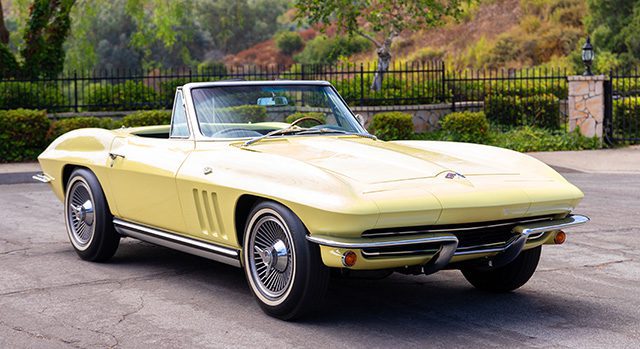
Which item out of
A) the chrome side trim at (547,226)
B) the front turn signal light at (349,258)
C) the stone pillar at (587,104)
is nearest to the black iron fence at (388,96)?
the stone pillar at (587,104)

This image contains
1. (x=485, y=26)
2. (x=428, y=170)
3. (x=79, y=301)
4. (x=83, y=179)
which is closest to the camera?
(x=428, y=170)

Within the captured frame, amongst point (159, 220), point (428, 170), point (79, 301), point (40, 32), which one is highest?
point (40, 32)

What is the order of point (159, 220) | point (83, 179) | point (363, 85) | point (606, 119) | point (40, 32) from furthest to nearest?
1. point (40, 32)
2. point (363, 85)
3. point (606, 119)
4. point (83, 179)
5. point (159, 220)

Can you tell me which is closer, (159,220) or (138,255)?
(159,220)

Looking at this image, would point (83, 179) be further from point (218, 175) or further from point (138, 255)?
point (218, 175)

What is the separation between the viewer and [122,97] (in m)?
21.4

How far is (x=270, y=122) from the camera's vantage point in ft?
23.9

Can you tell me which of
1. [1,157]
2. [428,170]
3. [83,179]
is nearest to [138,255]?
[83,179]

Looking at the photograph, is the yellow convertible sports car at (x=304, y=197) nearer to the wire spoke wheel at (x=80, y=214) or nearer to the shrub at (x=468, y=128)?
the wire spoke wheel at (x=80, y=214)

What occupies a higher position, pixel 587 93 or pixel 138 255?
pixel 587 93

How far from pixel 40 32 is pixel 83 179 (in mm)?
16065

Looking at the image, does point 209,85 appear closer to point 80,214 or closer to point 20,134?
point 80,214

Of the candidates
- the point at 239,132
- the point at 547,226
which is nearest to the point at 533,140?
the point at 239,132

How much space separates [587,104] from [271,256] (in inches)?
597
